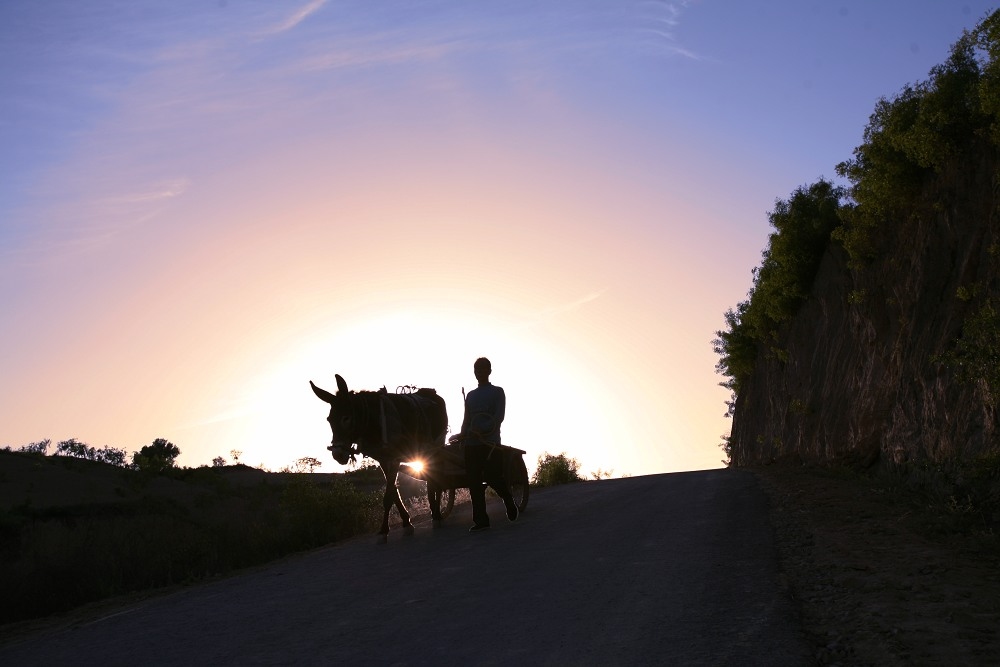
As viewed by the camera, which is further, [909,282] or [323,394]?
[909,282]

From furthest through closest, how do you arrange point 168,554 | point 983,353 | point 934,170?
point 934,170
point 168,554
point 983,353

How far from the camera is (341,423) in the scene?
1159 cm

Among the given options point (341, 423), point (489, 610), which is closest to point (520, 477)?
point (341, 423)

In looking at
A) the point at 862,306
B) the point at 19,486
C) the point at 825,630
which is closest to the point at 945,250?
the point at 862,306

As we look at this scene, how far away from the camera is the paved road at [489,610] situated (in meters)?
5.21

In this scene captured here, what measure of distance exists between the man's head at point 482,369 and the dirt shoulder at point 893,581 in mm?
4404

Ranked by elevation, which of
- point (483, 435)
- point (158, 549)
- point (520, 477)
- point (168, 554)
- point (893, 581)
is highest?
point (483, 435)

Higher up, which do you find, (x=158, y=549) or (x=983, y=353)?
(x=983, y=353)

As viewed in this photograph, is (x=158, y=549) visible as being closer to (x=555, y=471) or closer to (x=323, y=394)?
(x=323, y=394)

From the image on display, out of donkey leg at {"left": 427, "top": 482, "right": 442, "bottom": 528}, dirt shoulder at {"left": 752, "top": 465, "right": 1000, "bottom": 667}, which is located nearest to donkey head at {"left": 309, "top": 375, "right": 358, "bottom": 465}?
donkey leg at {"left": 427, "top": 482, "right": 442, "bottom": 528}

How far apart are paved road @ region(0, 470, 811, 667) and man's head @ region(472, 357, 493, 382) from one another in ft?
8.01

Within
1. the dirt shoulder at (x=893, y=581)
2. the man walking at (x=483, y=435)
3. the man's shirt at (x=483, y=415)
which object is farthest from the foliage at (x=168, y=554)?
the dirt shoulder at (x=893, y=581)

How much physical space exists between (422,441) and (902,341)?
423 inches

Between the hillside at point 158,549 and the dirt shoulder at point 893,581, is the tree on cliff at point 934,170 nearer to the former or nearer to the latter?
the dirt shoulder at point 893,581
